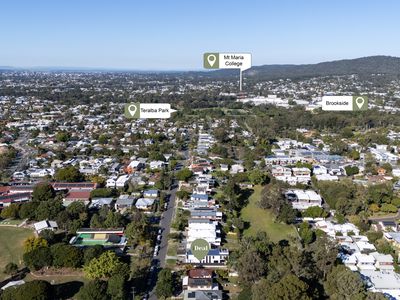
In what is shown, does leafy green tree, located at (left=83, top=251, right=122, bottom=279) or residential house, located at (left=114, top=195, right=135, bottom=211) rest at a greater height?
leafy green tree, located at (left=83, top=251, right=122, bottom=279)

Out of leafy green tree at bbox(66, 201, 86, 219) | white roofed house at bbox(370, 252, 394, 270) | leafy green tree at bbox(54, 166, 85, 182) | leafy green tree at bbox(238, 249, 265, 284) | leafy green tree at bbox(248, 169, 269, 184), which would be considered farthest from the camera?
leafy green tree at bbox(54, 166, 85, 182)

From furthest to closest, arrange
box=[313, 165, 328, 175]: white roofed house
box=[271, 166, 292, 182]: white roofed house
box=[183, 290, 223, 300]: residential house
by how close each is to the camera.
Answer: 1. box=[313, 165, 328, 175]: white roofed house
2. box=[271, 166, 292, 182]: white roofed house
3. box=[183, 290, 223, 300]: residential house

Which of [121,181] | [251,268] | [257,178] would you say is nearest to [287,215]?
[257,178]

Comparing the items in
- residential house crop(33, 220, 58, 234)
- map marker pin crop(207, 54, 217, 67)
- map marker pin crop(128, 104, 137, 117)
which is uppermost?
map marker pin crop(207, 54, 217, 67)

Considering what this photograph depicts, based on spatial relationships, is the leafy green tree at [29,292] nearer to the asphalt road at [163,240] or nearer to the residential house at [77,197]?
the asphalt road at [163,240]

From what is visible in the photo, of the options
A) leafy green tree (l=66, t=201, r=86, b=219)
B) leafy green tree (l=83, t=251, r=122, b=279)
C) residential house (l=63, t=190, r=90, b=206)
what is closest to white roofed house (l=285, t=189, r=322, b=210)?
leafy green tree (l=83, t=251, r=122, b=279)

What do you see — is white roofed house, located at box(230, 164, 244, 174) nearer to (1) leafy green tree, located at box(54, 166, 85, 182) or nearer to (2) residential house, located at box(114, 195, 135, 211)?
(2) residential house, located at box(114, 195, 135, 211)

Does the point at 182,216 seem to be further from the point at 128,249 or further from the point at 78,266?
the point at 78,266
